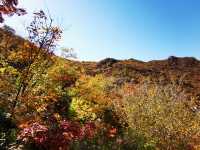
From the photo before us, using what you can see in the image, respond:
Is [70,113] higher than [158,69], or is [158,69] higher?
[158,69]

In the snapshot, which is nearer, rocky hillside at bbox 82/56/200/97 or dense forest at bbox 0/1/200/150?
dense forest at bbox 0/1/200/150

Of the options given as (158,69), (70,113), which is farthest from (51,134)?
(158,69)

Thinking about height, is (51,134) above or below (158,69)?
below

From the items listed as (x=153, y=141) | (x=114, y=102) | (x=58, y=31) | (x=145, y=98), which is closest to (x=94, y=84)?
(x=114, y=102)

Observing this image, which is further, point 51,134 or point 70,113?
point 70,113

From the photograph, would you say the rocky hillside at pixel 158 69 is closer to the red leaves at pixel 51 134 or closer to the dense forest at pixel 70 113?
the dense forest at pixel 70 113

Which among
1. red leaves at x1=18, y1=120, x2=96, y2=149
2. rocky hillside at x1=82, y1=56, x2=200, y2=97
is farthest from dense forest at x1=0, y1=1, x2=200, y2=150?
rocky hillside at x1=82, y1=56, x2=200, y2=97

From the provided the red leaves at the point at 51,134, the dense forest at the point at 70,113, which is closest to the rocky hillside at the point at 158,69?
the dense forest at the point at 70,113

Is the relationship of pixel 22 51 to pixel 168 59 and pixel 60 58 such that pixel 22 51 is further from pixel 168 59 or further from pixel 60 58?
pixel 168 59

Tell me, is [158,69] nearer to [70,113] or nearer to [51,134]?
[70,113]

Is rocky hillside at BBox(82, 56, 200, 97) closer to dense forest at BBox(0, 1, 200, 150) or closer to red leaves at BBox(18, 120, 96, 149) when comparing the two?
dense forest at BBox(0, 1, 200, 150)

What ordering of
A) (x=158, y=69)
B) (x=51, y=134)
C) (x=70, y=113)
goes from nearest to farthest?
1. (x=51, y=134)
2. (x=70, y=113)
3. (x=158, y=69)

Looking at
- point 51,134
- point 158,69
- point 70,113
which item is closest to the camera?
point 51,134

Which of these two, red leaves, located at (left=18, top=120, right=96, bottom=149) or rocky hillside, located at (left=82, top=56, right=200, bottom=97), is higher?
rocky hillside, located at (left=82, top=56, right=200, bottom=97)
